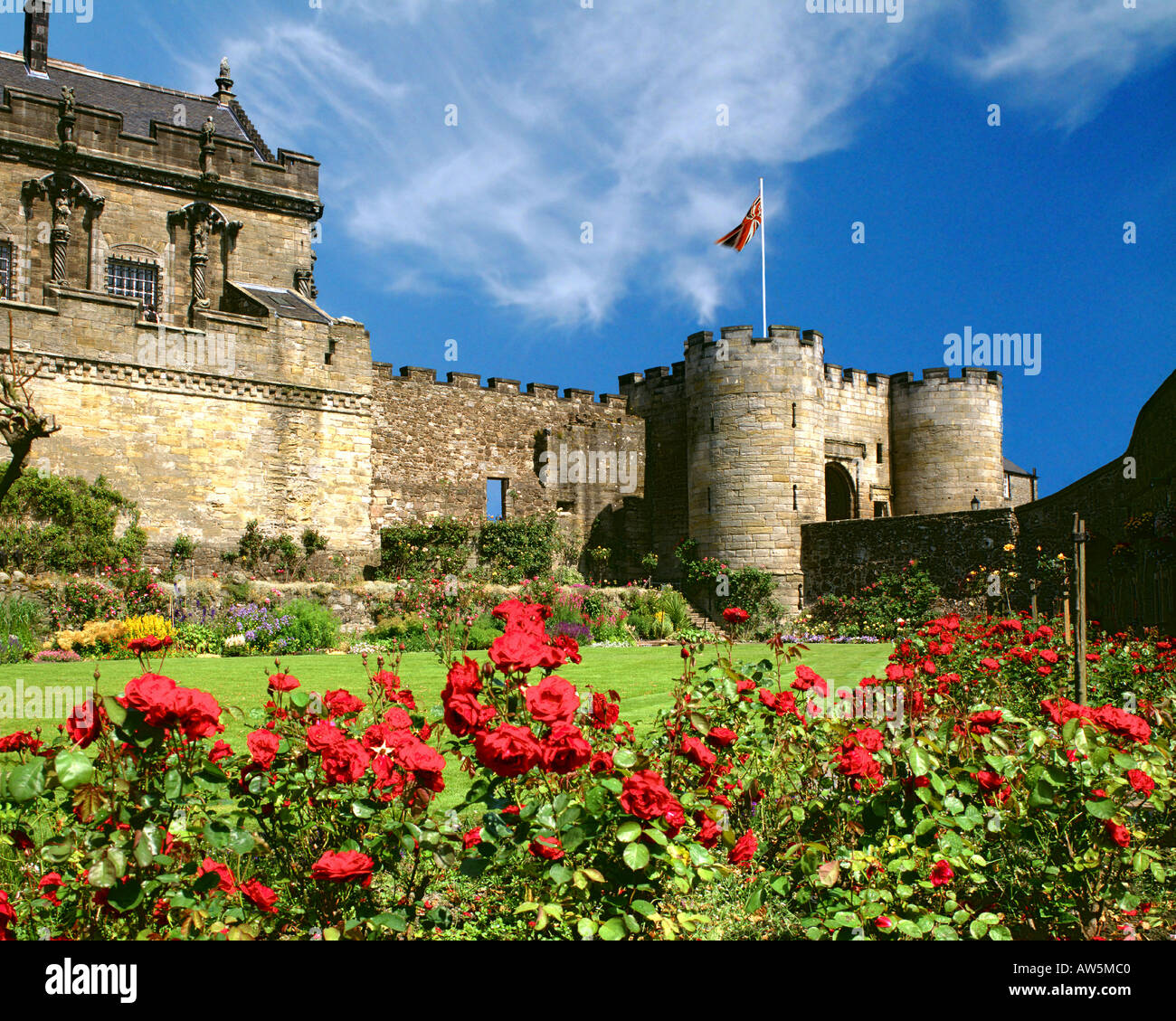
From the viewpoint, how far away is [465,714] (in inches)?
91.7

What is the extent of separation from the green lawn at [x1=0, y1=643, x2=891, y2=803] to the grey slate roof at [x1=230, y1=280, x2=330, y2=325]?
8489 mm

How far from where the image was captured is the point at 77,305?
15117 mm

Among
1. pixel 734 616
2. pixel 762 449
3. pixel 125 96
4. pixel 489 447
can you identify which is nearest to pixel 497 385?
pixel 489 447

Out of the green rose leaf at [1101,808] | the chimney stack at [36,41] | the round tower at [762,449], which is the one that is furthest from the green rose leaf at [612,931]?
the chimney stack at [36,41]

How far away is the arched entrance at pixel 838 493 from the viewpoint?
80.1 feet

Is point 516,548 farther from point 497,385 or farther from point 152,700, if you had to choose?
point 152,700

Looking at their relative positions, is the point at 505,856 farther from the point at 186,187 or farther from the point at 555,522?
the point at 186,187

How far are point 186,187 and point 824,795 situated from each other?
21.9m

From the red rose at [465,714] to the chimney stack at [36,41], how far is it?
25.7 m

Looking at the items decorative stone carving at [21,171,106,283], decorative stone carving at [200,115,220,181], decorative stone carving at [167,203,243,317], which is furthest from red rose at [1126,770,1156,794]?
decorative stone carving at [200,115,220,181]

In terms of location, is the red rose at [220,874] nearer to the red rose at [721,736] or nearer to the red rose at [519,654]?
the red rose at [519,654]

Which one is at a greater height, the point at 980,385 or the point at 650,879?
the point at 980,385

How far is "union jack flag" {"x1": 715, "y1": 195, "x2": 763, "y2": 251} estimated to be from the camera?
21.6 metres
